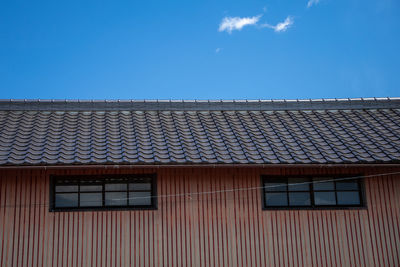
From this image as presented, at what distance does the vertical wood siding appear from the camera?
9547 millimetres

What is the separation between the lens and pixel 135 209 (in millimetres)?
9812

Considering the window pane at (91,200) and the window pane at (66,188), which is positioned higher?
the window pane at (66,188)

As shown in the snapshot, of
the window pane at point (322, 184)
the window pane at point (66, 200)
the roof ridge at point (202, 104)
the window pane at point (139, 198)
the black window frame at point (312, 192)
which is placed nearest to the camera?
the window pane at point (66, 200)

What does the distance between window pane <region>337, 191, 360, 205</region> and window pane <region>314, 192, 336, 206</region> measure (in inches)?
5.5

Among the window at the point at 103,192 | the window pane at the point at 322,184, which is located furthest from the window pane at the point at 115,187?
the window pane at the point at 322,184

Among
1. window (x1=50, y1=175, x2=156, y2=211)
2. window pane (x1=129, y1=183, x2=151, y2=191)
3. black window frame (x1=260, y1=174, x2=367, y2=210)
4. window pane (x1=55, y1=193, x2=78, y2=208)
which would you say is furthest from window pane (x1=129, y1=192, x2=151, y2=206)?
black window frame (x1=260, y1=174, x2=367, y2=210)

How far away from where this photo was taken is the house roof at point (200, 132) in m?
9.55

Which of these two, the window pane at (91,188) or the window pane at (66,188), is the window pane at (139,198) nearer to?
the window pane at (91,188)

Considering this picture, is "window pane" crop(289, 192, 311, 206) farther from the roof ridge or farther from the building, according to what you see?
the roof ridge

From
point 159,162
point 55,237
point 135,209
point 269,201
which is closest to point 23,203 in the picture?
point 55,237

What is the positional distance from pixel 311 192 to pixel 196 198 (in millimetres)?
2443

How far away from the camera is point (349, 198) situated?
10.3 meters

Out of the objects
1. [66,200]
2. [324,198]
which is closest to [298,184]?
[324,198]

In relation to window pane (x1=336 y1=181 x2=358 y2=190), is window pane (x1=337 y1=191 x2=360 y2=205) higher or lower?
lower
